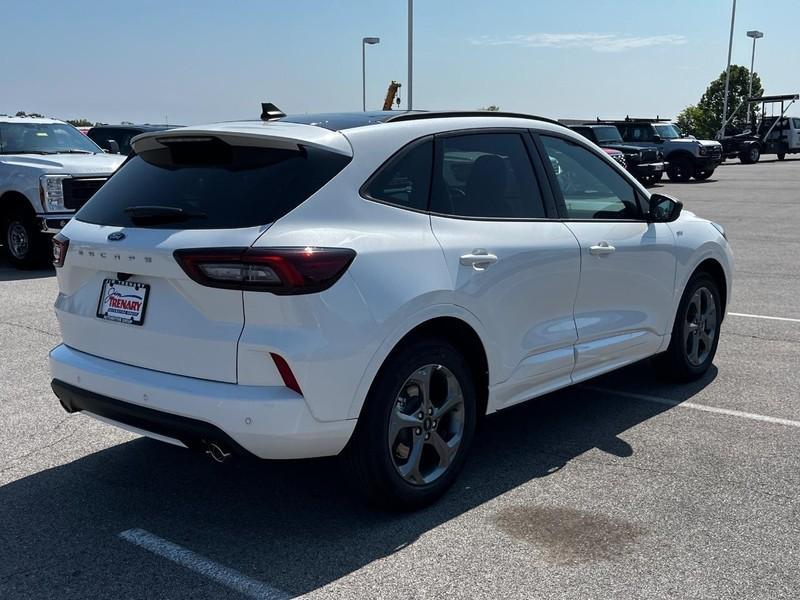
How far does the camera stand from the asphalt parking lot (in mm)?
3486

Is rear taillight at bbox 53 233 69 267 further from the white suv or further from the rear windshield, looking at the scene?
the rear windshield

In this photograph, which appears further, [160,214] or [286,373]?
[160,214]

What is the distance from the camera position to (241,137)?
3900 mm

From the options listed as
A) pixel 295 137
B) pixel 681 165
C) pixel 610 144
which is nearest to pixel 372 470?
pixel 295 137

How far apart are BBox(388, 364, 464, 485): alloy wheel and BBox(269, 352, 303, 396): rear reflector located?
547 mm

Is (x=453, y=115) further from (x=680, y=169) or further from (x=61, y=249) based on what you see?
(x=680, y=169)

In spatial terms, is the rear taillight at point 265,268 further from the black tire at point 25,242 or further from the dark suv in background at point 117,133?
the dark suv in background at point 117,133

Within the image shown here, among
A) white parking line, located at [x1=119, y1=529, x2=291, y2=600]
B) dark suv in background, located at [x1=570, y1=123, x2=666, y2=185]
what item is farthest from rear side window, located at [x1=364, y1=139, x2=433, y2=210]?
dark suv in background, located at [x1=570, y1=123, x2=666, y2=185]

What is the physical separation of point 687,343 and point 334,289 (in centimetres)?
342

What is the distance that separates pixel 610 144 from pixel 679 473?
2507 cm

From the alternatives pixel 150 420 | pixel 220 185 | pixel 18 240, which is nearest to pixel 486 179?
pixel 220 185

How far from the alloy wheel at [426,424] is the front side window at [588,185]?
4.49 ft

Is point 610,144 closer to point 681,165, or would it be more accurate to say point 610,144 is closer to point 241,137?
point 681,165

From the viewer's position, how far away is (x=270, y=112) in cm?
488
